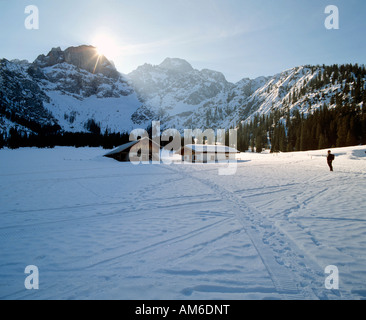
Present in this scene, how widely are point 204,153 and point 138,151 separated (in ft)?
52.2

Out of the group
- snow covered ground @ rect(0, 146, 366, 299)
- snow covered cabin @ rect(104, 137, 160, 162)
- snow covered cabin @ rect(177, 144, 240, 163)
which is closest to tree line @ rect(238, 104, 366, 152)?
snow covered cabin @ rect(177, 144, 240, 163)

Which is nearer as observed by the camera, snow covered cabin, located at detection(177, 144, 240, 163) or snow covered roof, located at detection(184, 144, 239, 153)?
snow covered cabin, located at detection(177, 144, 240, 163)

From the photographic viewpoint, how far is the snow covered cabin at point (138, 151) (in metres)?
36.9

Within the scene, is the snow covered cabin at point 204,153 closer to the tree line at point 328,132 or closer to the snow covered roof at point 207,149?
the snow covered roof at point 207,149

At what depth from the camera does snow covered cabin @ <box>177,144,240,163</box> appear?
1718 inches

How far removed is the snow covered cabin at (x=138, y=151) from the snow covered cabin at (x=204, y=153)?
7563 mm

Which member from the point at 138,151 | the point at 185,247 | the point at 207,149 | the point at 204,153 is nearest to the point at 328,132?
the point at 207,149

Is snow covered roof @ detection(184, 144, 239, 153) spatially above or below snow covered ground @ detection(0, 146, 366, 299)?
above

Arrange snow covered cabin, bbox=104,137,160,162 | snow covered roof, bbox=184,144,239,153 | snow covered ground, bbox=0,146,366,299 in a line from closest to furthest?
snow covered ground, bbox=0,146,366,299 → snow covered cabin, bbox=104,137,160,162 → snow covered roof, bbox=184,144,239,153

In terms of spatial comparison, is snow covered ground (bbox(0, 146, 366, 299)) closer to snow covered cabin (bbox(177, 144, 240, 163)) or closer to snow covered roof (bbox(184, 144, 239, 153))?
snow covered cabin (bbox(177, 144, 240, 163))

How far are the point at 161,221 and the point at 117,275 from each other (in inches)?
126

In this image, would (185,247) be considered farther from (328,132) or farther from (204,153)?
(328,132)

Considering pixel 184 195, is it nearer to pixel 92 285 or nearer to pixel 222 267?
pixel 222 267

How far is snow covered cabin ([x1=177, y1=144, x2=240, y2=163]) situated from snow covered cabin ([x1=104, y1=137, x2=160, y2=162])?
24.8 ft
